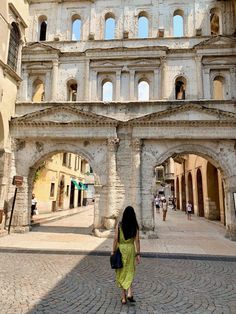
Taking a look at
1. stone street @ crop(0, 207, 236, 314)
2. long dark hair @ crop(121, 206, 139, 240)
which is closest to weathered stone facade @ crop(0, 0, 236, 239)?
stone street @ crop(0, 207, 236, 314)

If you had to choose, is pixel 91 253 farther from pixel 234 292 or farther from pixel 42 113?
pixel 42 113

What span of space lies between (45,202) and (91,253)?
16.4m

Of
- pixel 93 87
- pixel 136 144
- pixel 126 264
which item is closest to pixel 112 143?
pixel 136 144

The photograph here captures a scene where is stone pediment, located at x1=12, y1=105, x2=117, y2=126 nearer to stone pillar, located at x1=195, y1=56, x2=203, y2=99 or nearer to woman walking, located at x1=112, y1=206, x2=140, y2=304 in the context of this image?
stone pillar, located at x1=195, y1=56, x2=203, y2=99

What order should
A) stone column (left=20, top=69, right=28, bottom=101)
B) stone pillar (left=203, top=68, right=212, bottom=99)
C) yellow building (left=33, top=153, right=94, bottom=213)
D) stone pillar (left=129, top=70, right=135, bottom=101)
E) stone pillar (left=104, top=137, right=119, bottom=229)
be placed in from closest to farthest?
stone pillar (left=104, top=137, right=119, bottom=229), stone pillar (left=203, top=68, right=212, bottom=99), stone pillar (left=129, top=70, right=135, bottom=101), stone column (left=20, top=69, right=28, bottom=101), yellow building (left=33, top=153, right=94, bottom=213)

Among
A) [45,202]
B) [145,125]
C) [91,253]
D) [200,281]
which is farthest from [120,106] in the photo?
[45,202]

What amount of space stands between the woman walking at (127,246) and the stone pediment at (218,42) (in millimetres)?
13710

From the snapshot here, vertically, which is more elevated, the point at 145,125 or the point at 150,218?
the point at 145,125

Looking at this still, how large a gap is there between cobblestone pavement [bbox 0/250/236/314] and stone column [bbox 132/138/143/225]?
4.71 meters

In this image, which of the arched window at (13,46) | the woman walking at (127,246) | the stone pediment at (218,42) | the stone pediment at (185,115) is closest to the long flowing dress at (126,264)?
the woman walking at (127,246)

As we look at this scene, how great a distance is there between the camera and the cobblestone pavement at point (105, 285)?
5.10 meters

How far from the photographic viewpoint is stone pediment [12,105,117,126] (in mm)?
14531

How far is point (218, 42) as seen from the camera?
1589cm

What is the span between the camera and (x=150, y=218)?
13695 millimetres
